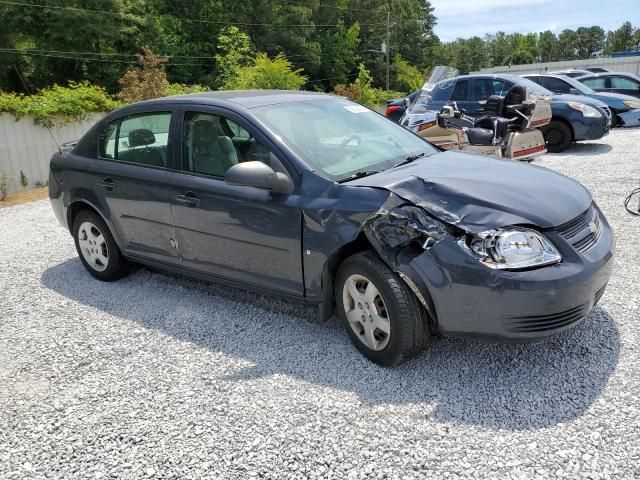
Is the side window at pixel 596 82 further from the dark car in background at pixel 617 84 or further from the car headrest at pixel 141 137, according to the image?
the car headrest at pixel 141 137

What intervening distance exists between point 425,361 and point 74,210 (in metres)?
3.64

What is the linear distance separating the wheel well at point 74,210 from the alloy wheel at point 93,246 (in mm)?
141

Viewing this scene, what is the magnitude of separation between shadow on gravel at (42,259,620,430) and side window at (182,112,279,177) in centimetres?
113

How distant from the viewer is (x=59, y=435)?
2.85 meters

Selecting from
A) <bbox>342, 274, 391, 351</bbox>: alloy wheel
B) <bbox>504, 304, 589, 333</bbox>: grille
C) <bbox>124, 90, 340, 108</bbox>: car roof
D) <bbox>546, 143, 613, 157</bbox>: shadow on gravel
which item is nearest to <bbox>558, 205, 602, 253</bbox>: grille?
<bbox>504, 304, 589, 333</bbox>: grille

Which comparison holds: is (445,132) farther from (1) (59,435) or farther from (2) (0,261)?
(1) (59,435)

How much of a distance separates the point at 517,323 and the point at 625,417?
0.65 metres

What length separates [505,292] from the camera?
2736 mm

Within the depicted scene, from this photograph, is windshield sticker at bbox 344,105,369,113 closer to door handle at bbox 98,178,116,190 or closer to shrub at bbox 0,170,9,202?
door handle at bbox 98,178,116,190

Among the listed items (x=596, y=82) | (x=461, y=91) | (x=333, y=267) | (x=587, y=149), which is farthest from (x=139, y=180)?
(x=596, y=82)

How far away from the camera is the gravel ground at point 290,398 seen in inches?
98.2

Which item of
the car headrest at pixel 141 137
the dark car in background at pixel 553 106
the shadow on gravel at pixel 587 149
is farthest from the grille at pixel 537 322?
the shadow on gravel at pixel 587 149

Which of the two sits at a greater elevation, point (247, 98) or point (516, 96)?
point (247, 98)

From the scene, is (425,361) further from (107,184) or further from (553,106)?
(553,106)
